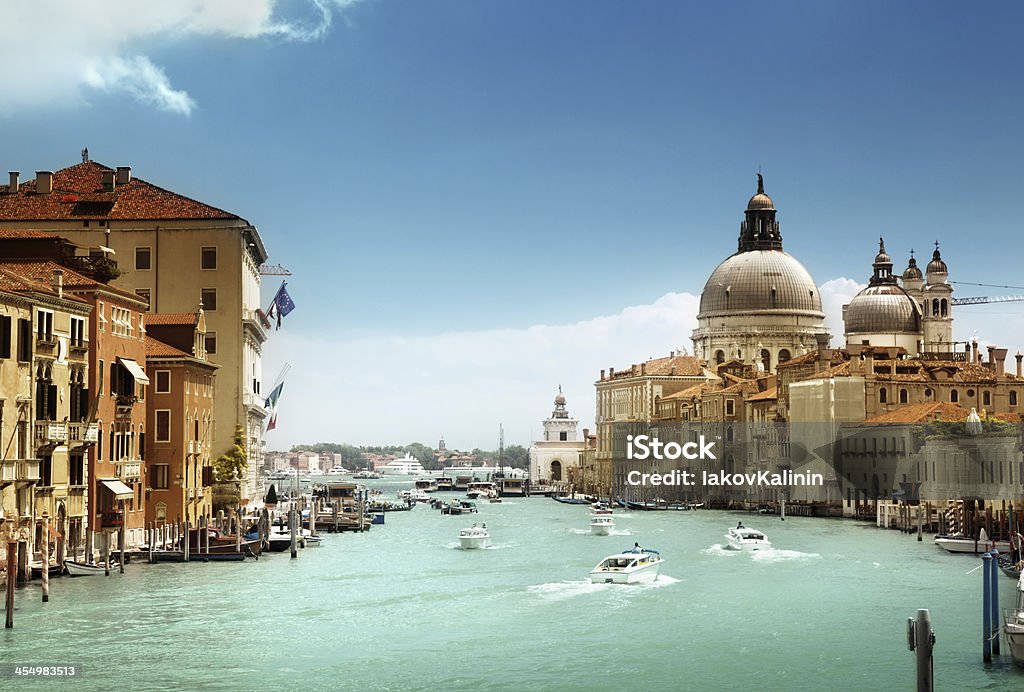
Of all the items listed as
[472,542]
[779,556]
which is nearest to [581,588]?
[779,556]

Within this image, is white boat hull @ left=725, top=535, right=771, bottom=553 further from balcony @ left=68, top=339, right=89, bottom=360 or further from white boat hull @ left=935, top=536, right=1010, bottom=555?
balcony @ left=68, top=339, right=89, bottom=360

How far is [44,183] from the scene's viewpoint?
52.4 metres

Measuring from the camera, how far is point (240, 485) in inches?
1986

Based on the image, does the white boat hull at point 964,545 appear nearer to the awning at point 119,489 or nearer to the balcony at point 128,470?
the balcony at point 128,470

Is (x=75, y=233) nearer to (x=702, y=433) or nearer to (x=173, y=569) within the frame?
(x=173, y=569)

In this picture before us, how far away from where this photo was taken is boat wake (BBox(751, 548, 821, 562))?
4522cm

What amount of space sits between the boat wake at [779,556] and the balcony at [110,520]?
714 inches

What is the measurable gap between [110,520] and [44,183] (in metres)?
18.4

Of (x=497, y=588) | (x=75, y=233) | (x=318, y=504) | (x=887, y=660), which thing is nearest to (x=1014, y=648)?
(x=887, y=660)

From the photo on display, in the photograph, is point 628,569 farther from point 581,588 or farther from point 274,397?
point 274,397

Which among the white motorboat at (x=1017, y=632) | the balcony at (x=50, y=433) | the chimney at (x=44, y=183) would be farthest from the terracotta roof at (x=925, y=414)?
the white motorboat at (x=1017, y=632)

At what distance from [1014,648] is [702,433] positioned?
7494 centimetres

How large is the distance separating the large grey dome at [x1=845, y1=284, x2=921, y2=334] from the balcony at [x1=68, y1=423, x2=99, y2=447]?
235 feet

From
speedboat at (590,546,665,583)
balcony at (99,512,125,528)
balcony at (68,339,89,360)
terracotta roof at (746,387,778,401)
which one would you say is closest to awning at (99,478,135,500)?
balcony at (99,512,125,528)
